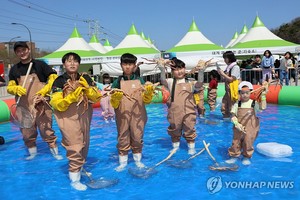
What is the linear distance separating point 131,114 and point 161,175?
1.00 m

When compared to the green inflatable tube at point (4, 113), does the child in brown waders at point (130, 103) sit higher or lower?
higher

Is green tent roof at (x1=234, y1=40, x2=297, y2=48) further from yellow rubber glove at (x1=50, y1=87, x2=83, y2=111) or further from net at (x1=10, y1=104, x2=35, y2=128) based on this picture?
yellow rubber glove at (x1=50, y1=87, x2=83, y2=111)

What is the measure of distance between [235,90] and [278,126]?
156 cm

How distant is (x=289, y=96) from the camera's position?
10.0 metres

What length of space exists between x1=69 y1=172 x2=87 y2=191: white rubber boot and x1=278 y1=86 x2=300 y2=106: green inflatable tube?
8462mm

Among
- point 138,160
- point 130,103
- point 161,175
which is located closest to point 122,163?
point 138,160

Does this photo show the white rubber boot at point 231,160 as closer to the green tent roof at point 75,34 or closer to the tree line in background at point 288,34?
the green tent roof at point 75,34

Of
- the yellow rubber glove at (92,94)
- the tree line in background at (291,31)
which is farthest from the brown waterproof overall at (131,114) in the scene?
the tree line in background at (291,31)

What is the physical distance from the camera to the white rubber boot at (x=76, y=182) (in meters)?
3.82

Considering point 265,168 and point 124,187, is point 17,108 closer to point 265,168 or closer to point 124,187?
point 124,187

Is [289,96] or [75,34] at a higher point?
[75,34]

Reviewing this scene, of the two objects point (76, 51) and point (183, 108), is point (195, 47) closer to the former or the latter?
point (76, 51)

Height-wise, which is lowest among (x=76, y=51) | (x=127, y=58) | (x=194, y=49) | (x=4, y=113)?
(x=4, y=113)

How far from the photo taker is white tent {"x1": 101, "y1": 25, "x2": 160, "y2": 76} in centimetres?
1656
